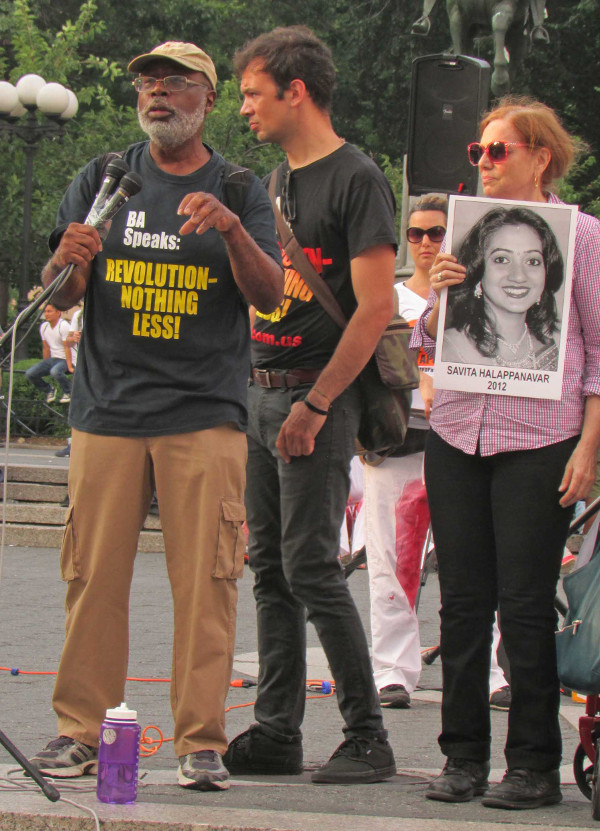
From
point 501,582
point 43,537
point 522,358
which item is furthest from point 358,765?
point 43,537

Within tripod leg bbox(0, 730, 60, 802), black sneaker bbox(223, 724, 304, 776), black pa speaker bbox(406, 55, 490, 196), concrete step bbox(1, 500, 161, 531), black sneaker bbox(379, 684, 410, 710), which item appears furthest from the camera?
concrete step bbox(1, 500, 161, 531)

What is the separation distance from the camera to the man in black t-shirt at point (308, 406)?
4301 millimetres

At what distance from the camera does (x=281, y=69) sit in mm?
4477

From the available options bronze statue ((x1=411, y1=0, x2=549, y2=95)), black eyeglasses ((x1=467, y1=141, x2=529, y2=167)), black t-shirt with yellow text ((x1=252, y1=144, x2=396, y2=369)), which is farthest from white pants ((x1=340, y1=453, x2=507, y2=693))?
bronze statue ((x1=411, y1=0, x2=549, y2=95))

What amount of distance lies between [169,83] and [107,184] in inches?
20.3

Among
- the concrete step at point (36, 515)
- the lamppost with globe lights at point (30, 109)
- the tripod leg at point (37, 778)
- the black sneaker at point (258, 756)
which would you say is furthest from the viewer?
the lamppost with globe lights at point (30, 109)

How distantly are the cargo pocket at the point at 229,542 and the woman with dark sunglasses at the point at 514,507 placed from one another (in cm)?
59

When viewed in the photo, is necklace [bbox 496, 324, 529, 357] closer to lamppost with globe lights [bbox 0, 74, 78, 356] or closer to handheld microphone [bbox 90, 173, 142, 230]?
handheld microphone [bbox 90, 173, 142, 230]

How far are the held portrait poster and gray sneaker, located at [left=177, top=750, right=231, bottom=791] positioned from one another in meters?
1.28

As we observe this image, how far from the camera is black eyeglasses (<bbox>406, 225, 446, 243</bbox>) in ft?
21.2

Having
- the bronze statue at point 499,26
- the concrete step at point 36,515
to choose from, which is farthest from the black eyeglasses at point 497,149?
the bronze statue at point 499,26

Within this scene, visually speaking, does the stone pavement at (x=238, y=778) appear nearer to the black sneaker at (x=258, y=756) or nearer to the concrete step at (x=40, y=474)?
the black sneaker at (x=258, y=756)

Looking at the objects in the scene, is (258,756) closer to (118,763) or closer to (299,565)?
(299,565)

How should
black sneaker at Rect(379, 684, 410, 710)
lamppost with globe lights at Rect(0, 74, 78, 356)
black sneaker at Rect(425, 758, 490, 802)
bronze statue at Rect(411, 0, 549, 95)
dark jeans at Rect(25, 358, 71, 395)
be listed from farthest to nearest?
dark jeans at Rect(25, 358, 71, 395) < lamppost with globe lights at Rect(0, 74, 78, 356) < bronze statue at Rect(411, 0, 549, 95) < black sneaker at Rect(379, 684, 410, 710) < black sneaker at Rect(425, 758, 490, 802)
